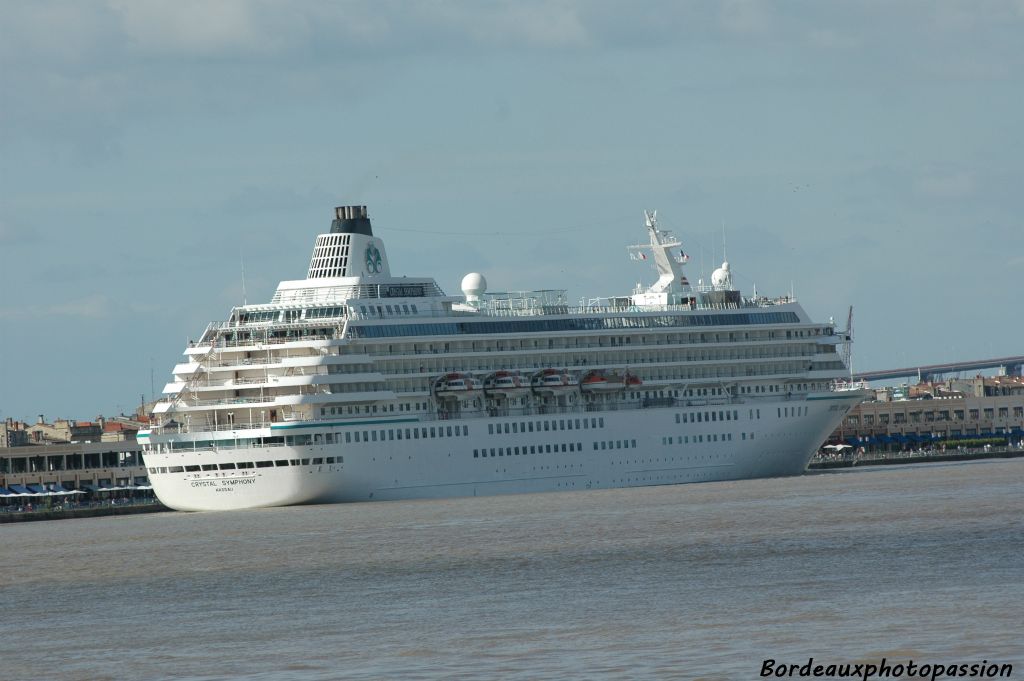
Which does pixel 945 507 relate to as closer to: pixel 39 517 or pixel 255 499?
pixel 255 499

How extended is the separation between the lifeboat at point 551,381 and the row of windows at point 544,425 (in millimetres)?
1696

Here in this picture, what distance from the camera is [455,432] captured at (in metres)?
81.8

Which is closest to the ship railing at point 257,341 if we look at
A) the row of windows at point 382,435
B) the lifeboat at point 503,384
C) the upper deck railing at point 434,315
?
the upper deck railing at point 434,315

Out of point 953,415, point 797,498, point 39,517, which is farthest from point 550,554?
point 953,415

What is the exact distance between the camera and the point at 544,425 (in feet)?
279

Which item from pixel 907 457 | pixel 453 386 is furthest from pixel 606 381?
pixel 907 457

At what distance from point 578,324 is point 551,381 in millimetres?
3889

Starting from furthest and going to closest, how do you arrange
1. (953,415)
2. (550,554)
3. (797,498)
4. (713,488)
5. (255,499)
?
(953,415) < (713,488) < (255,499) < (797,498) < (550,554)

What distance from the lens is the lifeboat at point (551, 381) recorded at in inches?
3393

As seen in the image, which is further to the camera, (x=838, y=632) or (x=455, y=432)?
(x=455, y=432)

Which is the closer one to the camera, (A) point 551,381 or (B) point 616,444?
(A) point 551,381

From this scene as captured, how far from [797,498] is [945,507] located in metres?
10.5

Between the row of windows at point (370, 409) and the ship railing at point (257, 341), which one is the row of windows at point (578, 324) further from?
the row of windows at point (370, 409)

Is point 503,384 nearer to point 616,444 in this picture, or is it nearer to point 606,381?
point 606,381
